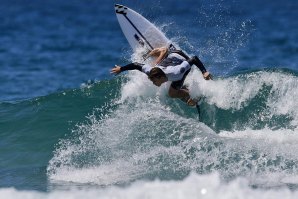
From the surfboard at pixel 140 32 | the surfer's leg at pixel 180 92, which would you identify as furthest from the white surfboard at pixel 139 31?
the surfer's leg at pixel 180 92

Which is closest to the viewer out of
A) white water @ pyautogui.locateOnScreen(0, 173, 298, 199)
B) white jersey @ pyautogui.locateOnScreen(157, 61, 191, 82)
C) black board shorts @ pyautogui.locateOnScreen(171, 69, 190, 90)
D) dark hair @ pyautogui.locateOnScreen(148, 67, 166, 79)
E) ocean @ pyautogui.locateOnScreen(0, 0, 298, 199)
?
white water @ pyautogui.locateOnScreen(0, 173, 298, 199)

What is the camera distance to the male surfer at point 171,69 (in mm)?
11953

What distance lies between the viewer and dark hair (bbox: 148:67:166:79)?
11.9 m

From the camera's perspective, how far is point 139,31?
1398 cm

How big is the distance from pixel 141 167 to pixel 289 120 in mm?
3465

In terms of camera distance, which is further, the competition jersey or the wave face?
the competition jersey

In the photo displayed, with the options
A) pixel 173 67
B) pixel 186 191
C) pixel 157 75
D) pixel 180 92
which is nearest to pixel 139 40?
pixel 180 92

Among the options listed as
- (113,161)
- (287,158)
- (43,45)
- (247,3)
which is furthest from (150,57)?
(247,3)

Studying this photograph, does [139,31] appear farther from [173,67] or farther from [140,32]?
[173,67]

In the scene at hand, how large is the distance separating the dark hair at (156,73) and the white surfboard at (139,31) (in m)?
1.64

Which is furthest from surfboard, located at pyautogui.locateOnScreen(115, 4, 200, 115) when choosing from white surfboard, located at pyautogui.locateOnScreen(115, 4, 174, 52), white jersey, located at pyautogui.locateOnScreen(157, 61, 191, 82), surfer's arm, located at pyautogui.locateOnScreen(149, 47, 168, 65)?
white jersey, located at pyautogui.locateOnScreen(157, 61, 191, 82)

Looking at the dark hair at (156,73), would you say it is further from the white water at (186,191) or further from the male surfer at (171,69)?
the white water at (186,191)

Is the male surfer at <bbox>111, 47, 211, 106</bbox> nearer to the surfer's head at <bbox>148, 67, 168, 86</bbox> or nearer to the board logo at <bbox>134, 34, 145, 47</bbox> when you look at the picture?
the surfer's head at <bbox>148, 67, 168, 86</bbox>

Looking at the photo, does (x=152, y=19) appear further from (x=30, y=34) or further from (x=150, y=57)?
(x=30, y=34)
